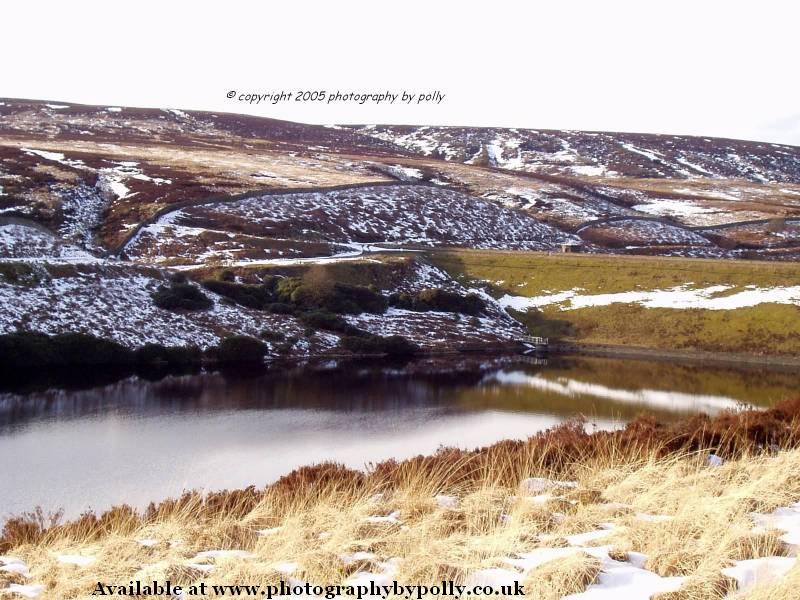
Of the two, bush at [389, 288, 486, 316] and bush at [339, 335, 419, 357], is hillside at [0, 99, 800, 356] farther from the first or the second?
bush at [339, 335, 419, 357]

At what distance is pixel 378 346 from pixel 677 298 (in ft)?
86.7

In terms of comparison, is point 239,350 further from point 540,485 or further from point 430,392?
point 540,485

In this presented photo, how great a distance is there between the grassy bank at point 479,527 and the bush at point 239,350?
35.4 m

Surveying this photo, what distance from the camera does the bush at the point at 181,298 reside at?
189 ft

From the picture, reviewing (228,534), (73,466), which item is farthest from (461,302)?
(228,534)

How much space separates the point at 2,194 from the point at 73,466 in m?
68.3

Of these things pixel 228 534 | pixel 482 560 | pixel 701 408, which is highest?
pixel 482 560

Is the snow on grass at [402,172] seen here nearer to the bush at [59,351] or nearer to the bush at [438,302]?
the bush at [438,302]

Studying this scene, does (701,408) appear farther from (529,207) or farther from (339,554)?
(529,207)

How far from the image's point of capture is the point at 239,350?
174ft

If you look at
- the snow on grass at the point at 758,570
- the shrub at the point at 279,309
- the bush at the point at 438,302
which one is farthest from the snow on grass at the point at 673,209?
the snow on grass at the point at 758,570

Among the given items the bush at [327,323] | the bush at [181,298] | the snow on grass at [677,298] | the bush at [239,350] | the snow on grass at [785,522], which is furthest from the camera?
the snow on grass at [677,298]

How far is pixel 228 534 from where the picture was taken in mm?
13367

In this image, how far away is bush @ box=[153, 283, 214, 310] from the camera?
Answer: 2270 inches
